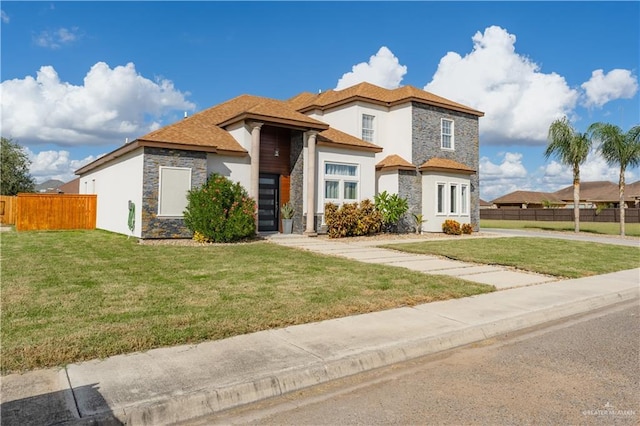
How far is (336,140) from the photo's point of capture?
2039 centimetres

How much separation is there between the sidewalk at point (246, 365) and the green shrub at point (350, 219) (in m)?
11.5

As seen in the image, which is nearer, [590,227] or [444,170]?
[444,170]

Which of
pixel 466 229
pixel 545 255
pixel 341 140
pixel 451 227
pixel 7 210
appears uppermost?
pixel 341 140

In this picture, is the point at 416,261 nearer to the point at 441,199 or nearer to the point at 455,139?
the point at 441,199

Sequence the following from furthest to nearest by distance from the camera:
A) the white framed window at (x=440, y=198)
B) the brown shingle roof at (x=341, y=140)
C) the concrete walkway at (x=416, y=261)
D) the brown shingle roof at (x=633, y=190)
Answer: the brown shingle roof at (x=633, y=190)
the white framed window at (x=440, y=198)
the brown shingle roof at (x=341, y=140)
the concrete walkway at (x=416, y=261)

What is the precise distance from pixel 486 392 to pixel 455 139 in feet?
74.8

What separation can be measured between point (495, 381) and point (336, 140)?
16.9m

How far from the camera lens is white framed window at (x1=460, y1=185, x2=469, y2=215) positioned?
946 inches

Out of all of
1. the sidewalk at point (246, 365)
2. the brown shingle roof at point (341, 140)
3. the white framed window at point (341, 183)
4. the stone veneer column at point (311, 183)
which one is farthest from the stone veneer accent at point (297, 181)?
the sidewalk at point (246, 365)

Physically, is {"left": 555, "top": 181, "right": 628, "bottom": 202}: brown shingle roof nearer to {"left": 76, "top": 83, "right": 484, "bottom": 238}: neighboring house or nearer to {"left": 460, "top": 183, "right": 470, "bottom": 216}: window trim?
{"left": 460, "top": 183, "right": 470, "bottom": 216}: window trim

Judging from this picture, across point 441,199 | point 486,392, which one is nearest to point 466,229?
point 441,199

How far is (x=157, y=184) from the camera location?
15773mm

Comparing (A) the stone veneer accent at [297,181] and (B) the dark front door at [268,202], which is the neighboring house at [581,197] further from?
(B) the dark front door at [268,202]

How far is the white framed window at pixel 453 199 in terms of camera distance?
77.1 feet
